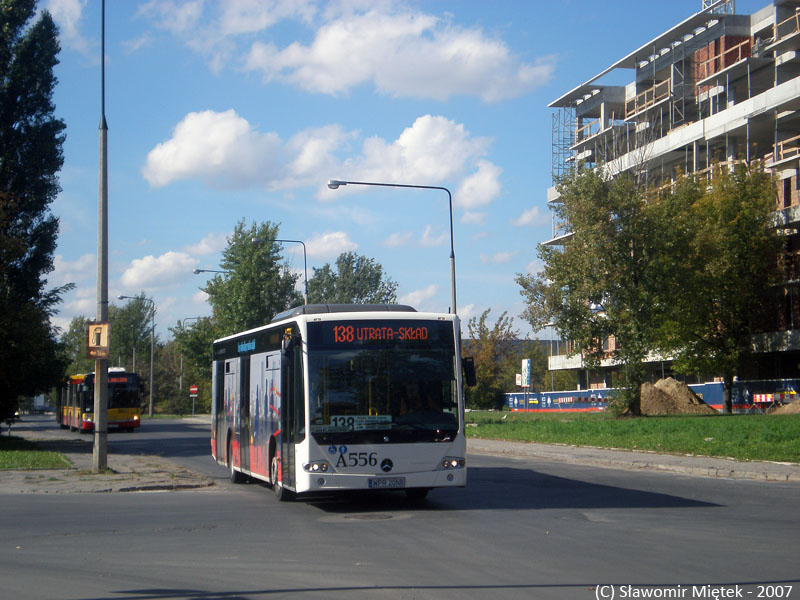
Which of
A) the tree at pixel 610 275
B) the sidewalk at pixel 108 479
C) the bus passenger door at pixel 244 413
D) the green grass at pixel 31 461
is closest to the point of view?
the bus passenger door at pixel 244 413

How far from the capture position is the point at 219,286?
62.2 meters

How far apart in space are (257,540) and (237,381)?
7.23 m

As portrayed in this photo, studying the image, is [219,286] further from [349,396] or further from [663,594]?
[663,594]

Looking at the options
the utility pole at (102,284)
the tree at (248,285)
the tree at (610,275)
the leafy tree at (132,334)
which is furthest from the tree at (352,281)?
the utility pole at (102,284)

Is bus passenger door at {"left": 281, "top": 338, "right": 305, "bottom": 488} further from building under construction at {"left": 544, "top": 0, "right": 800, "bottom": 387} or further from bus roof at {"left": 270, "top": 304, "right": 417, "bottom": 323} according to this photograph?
building under construction at {"left": 544, "top": 0, "right": 800, "bottom": 387}

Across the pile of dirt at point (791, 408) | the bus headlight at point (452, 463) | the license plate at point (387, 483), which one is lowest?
the pile of dirt at point (791, 408)

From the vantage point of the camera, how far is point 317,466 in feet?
41.8

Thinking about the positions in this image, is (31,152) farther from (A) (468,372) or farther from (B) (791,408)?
(B) (791,408)

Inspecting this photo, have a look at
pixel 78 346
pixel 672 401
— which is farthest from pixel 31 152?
pixel 78 346

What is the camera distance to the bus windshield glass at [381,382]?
1292cm

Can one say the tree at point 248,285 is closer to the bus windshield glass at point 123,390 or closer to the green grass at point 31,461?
the bus windshield glass at point 123,390

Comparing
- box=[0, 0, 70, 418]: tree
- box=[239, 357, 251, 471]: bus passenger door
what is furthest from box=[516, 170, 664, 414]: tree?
box=[239, 357, 251, 471]: bus passenger door

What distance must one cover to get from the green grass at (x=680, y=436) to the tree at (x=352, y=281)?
68.4m

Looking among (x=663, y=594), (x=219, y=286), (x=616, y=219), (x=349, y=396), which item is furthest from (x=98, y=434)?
(x=219, y=286)
